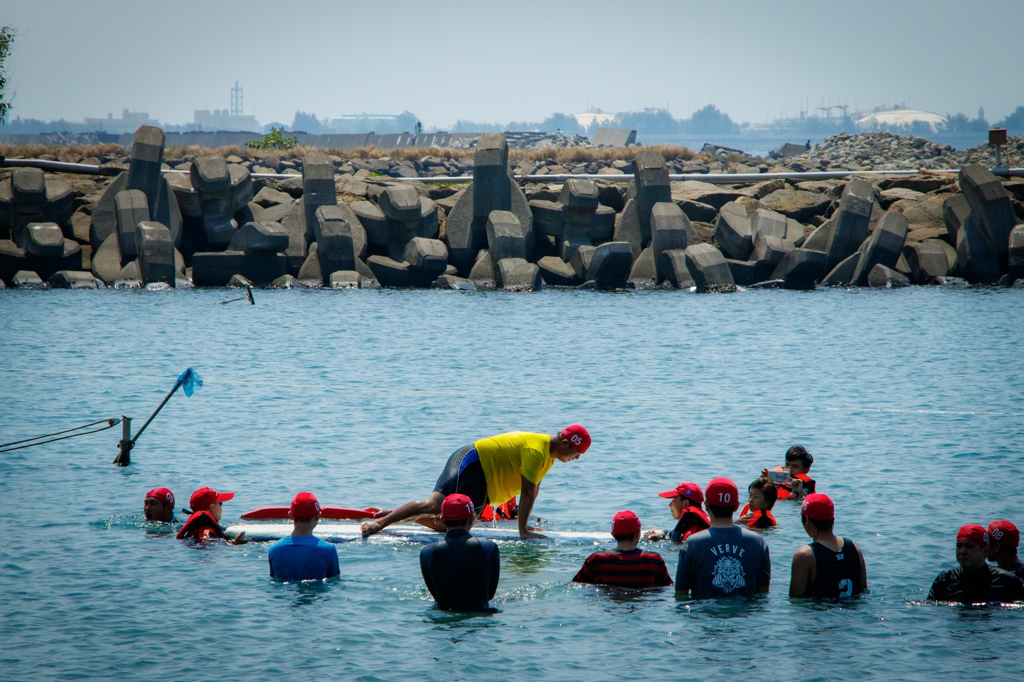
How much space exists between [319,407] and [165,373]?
4.68 meters

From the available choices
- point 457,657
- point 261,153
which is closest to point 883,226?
point 457,657

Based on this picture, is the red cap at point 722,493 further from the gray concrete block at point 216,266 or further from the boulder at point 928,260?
the boulder at point 928,260

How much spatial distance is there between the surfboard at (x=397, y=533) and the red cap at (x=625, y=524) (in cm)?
220

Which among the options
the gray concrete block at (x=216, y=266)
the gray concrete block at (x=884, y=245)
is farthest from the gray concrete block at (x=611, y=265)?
the gray concrete block at (x=216, y=266)

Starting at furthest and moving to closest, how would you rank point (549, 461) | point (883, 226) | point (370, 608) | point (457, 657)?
point (883, 226) < point (549, 461) < point (370, 608) < point (457, 657)

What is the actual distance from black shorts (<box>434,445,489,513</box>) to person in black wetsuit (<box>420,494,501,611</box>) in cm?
160

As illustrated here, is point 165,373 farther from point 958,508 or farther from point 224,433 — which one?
point 958,508

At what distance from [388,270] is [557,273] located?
5.84 m

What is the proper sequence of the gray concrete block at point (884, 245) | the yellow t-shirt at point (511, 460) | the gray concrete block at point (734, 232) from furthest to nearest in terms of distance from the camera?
1. the gray concrete block at point (734, 232)
2. the gray concrete block at point (884, 245)
3. the yellow t-shirt at point (511, 460)

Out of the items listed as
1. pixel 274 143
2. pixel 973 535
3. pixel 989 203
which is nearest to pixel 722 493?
pixel 973 535

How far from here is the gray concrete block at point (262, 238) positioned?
110 feet

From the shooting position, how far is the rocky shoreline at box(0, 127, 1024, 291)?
33.6 metres

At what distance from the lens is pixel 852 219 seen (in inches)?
1324

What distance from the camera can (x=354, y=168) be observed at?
5116cm
